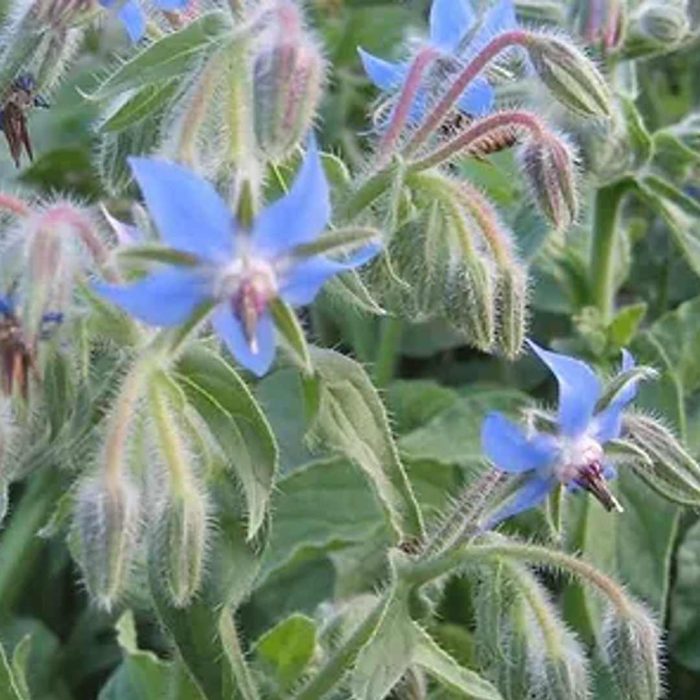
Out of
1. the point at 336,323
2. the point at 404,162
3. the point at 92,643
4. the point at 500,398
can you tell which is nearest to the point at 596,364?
the point at 500,398

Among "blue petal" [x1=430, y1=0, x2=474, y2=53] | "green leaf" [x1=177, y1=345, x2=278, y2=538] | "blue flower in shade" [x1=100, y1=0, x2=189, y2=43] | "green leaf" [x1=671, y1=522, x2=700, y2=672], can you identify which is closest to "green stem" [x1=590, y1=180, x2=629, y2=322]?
"green leaf" [x1=671, y1=522, x2=700, y2=672]

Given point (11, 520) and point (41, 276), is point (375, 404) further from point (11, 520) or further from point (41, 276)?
point (11, 520)

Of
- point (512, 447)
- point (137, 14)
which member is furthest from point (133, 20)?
point (512, 447)

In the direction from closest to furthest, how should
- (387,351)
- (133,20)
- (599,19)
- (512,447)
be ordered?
(512,447)
(133,20)
(599,19)
(387,351)

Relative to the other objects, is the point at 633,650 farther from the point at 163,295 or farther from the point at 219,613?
the point at 163,295

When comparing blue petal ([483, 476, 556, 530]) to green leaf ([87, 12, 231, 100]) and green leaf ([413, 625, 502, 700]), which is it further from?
green leaf ([87, 12, 231, 100])
